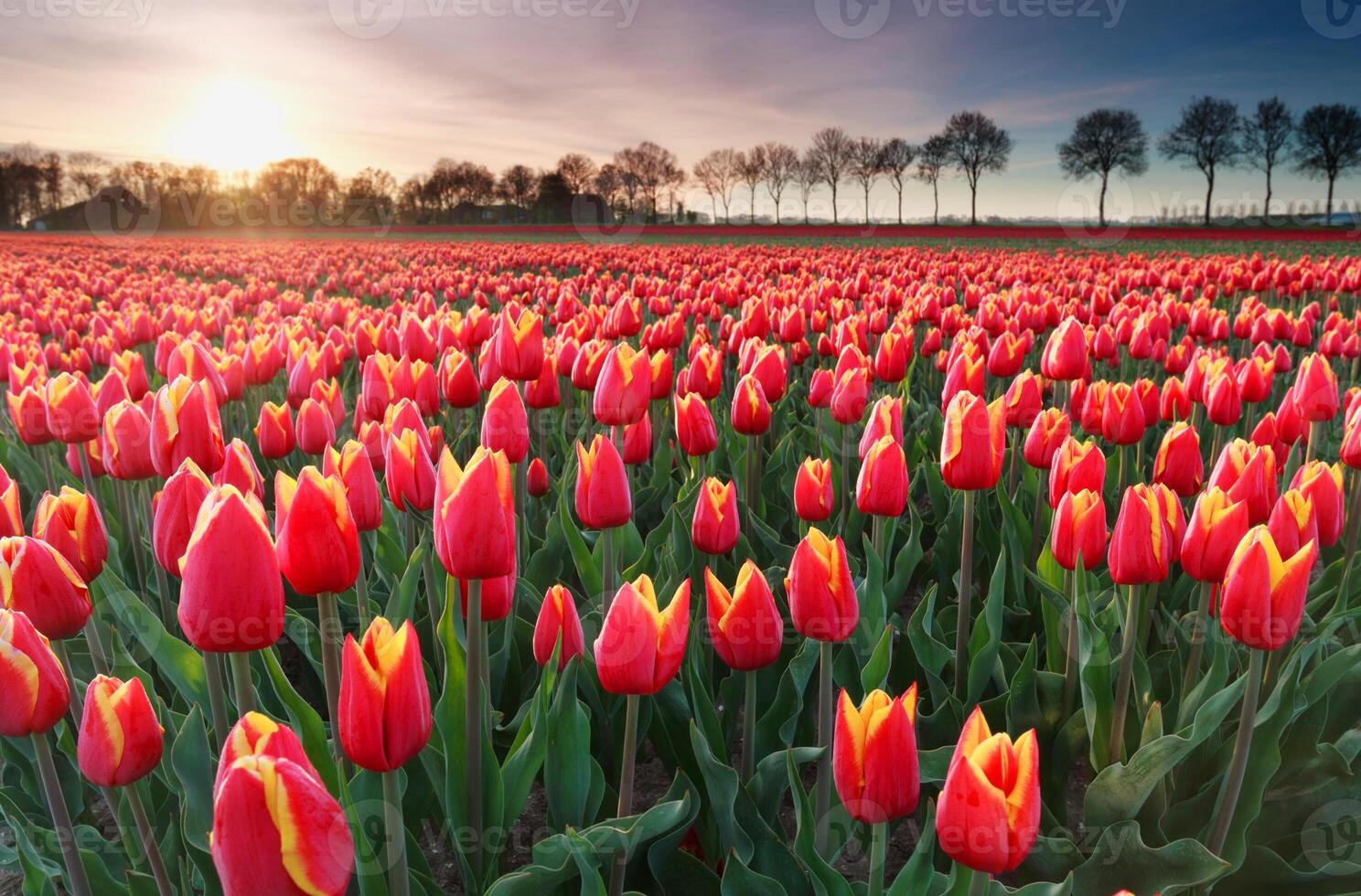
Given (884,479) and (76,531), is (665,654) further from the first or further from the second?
(76,531)

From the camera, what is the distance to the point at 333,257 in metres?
17.3

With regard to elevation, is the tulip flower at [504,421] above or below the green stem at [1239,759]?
above

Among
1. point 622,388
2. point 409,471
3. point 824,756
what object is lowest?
point 824,756

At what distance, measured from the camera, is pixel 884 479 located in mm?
2451

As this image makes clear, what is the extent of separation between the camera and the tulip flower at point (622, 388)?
9.88 feet

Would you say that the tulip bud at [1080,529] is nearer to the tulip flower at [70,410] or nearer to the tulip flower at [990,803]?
the tulip flower at [990,803]

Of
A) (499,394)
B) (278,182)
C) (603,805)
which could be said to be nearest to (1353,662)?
(603,805)

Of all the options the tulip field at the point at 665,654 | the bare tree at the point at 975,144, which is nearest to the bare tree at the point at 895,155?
the bare tree at the point at 975,144

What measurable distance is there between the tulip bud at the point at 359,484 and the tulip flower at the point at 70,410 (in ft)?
4.84

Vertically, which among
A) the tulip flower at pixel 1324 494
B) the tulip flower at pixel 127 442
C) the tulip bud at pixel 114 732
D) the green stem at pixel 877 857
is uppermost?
the tulip flower at pixel 127 442

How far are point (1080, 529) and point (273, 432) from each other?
8.45 ft

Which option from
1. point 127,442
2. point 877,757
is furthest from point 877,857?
point 127,442

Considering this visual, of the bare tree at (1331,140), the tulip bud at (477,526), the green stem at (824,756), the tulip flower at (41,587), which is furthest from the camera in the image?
the bare tree at (1331,140)

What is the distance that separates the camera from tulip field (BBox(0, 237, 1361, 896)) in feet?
4.62
